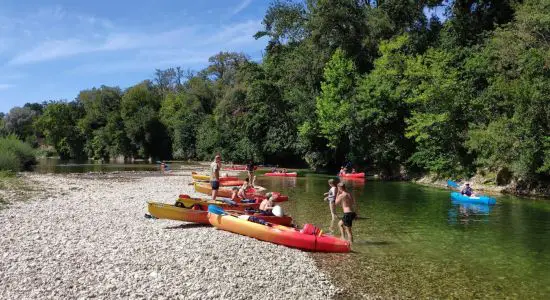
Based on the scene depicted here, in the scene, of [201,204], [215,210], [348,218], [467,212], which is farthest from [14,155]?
[467,212]

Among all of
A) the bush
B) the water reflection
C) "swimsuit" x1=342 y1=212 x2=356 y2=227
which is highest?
the bush

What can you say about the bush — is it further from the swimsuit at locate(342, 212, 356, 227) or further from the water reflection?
the water reflection

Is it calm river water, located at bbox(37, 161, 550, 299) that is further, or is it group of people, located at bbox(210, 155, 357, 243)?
group of people, located at bbox(210, 155, 357, 243)

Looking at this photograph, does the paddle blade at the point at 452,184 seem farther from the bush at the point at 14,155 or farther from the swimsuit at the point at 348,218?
the bush at the point at 14,155

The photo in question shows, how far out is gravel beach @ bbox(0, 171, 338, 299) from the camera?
823 centimetres

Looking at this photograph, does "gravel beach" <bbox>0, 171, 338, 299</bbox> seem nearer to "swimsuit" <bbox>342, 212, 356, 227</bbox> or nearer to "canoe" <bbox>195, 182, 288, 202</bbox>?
"swimsuit" <bbox>342, 212, 356, 227</bbox>

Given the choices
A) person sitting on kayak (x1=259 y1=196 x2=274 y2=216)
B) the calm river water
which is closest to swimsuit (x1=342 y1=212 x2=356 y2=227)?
the calm river water

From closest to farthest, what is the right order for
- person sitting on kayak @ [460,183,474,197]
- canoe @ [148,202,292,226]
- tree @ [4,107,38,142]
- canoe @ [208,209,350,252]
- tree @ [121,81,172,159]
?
canoe @ [208,209,350,252] → canoe @ [148,202,292,226] → person sitting on kayak @ [460,183,474,197] → tree @ [121,81,172,159] → tree @ [4,107,38,142]

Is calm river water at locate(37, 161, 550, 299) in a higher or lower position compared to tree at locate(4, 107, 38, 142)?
lower

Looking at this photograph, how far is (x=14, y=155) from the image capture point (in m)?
36.8

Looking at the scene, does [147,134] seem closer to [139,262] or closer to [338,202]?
[338,202]

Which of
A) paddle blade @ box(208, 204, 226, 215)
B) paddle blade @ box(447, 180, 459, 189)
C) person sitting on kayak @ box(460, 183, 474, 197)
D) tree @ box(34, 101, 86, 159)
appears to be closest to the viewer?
paddle blade @ box(208, 204, 226, 215)

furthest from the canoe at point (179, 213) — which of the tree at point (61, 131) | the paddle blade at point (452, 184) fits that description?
the tree at point (61, 131)

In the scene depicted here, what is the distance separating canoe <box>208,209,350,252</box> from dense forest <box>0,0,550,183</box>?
16.2 m
